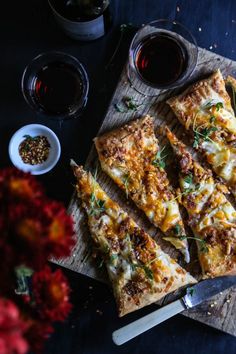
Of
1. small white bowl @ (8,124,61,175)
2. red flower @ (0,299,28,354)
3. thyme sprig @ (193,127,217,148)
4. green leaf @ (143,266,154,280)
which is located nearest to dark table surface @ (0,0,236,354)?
small white bowl @ (8,124,61,175)

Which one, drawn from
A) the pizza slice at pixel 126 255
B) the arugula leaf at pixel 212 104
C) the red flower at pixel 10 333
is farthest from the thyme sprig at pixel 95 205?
the red flower at pixel 10 333

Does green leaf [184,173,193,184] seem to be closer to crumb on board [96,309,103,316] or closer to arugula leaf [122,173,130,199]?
arugula leaf [122,173,130,199]

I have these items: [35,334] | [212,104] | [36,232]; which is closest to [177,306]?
[212,104]

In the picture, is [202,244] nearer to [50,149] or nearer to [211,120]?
[211,120]

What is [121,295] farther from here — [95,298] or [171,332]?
[171,332]

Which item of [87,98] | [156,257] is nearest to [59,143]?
[87,98]
